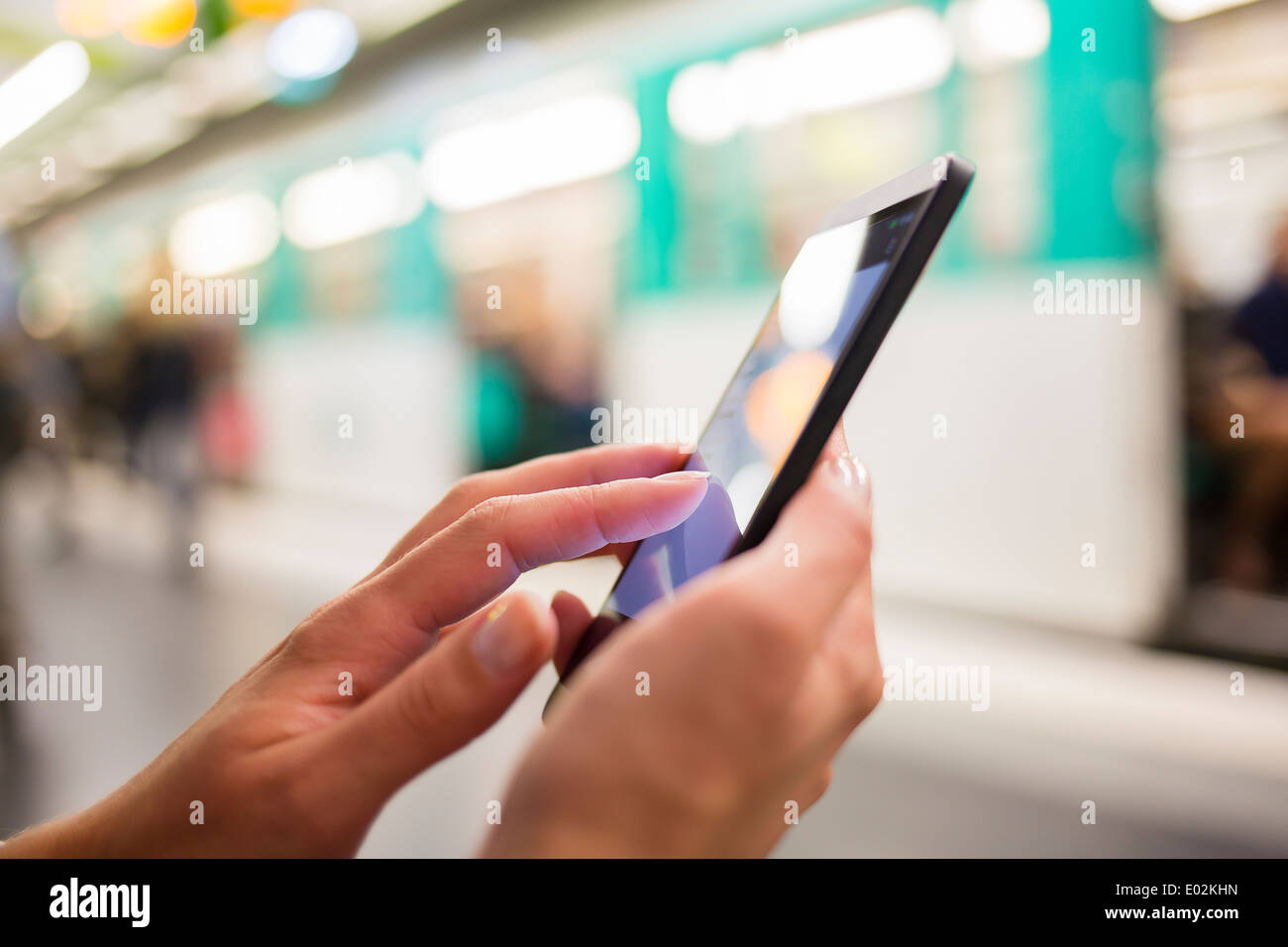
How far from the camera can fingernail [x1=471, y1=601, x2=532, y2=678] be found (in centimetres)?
64

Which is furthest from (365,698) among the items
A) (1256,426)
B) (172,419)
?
(172,419)

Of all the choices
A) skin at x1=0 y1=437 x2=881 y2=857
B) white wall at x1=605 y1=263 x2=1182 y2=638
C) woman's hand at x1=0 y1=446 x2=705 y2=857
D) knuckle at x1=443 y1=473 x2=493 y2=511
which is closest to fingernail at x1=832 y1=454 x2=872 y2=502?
skin at x1=0 y1=437 x2=881 y2=857

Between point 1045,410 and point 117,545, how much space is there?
682 centimetres

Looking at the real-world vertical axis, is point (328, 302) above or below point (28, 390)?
above

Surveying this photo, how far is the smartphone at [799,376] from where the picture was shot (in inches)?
30.8

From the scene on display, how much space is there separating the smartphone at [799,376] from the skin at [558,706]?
Result: 0.06 metres

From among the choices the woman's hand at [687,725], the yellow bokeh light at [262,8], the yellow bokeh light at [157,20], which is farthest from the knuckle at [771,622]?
the yellow bokeh light at [157,20]

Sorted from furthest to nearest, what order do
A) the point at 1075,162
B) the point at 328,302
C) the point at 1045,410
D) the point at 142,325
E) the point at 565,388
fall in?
the point at 328,302 → the point at 142,325 → the point at 565,388 → the point at 1045,410 → the point at 1075,162

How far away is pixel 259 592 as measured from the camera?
5348 millimetres

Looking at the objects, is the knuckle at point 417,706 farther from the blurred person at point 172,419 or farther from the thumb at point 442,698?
the blurred person at point 172,419

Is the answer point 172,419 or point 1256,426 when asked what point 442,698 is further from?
point 172,419
